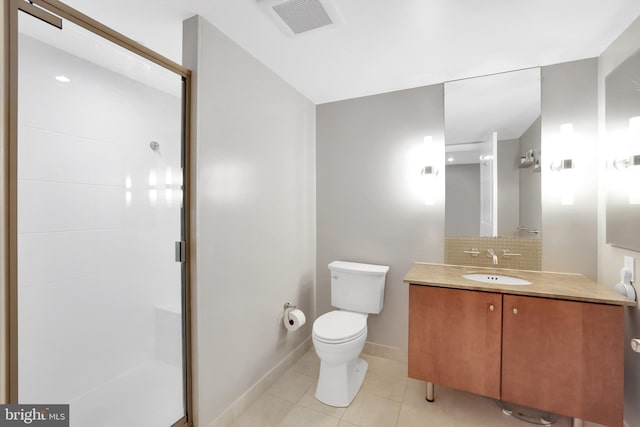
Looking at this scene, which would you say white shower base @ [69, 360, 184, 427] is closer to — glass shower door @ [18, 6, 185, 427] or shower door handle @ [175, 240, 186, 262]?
glass shower door @ [18, 6, 185, 427]

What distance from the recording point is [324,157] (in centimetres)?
273

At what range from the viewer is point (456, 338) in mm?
1730

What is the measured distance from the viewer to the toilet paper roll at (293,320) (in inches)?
86.7

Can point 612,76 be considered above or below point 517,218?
above

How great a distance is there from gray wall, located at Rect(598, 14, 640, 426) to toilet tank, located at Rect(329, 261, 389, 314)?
55.1 inches

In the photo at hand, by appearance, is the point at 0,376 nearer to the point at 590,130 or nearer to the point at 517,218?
the point at 517,218

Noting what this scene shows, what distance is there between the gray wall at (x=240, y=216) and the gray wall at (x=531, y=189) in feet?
5.75

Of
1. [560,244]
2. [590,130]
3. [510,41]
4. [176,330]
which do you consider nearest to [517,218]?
[560,244]

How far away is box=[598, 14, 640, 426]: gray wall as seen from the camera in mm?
1508

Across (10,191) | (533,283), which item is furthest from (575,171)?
(10,191)

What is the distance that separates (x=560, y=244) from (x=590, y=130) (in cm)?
80

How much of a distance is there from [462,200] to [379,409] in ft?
5.37

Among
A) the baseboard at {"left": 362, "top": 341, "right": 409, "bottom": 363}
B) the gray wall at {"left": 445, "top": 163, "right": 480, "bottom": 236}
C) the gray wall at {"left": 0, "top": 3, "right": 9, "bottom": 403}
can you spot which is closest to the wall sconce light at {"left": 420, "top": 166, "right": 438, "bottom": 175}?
the gray wall at {"left": 445, "top": 163, "right": 480, "bottom": 236}

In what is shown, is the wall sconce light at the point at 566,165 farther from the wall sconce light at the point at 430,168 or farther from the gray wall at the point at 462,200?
the wall sconce light at the point at 430,168
